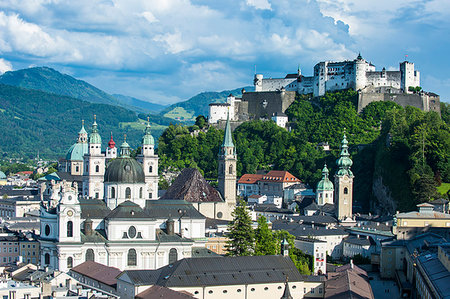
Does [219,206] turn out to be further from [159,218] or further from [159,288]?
[159,288]

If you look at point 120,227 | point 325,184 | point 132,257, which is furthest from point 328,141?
point 120,227

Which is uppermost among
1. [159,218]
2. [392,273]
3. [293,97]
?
[293,97]

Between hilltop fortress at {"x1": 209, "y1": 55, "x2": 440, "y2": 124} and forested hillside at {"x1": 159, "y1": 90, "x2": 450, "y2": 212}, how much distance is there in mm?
1883

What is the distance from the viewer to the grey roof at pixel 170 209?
6675 centimetres

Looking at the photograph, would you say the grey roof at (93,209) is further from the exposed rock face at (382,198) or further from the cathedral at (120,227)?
the exposed rock face at (382,198)

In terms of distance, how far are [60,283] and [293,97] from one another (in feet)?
296

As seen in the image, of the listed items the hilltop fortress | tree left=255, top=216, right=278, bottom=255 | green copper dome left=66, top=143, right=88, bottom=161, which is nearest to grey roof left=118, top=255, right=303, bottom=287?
tree left=255, top=216, right=278, bottom=255

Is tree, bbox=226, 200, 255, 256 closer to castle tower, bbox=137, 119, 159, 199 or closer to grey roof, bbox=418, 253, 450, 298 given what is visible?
grey roof, bbox=418, 253, 450, 298

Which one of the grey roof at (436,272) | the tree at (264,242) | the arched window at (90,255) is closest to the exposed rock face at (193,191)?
the tree at (264,242)

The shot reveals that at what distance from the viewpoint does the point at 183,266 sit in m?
51.2

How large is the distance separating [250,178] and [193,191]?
42309 mm

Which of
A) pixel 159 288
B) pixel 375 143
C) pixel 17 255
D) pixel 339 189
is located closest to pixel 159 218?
pixel 17 255

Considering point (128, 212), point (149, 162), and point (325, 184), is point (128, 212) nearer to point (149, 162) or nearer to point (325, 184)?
point (149, 162)

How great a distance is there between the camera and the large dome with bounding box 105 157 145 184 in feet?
218
